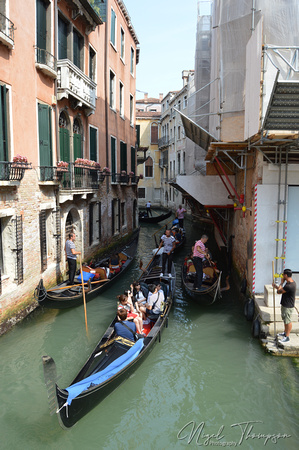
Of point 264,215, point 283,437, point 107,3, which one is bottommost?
point 283,437

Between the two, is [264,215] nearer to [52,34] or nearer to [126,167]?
[52,34]

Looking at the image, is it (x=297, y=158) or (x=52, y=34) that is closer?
(x=297, y=158)

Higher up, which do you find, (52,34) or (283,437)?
(52,34)

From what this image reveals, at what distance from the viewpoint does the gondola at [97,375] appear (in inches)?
148

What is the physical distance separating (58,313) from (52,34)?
19.0 ft

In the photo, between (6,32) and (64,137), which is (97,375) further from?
(64,137)

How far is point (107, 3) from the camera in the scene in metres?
12.0

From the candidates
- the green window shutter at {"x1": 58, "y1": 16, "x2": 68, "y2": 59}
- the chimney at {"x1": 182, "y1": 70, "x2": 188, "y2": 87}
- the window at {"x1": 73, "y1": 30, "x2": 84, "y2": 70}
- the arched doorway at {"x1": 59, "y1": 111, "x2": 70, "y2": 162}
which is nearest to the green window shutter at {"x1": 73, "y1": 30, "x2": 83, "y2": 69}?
the window at {"x1": 73, "y1": 30, "x2": 84, "y2": 70}

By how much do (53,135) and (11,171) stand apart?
2.28 m

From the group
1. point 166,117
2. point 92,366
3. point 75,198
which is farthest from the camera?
point 166,117

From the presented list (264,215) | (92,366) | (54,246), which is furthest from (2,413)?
(264,215)

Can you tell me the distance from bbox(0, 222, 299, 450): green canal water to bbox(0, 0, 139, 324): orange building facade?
1114 millimetres

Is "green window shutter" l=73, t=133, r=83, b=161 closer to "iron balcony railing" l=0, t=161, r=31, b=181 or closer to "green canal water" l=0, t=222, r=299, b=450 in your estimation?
"iron balcony railing" l=0, t=161, r=31, b=181

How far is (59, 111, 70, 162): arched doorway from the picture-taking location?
881 centimetres
